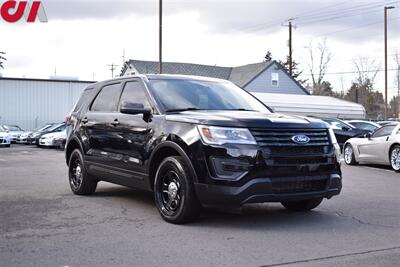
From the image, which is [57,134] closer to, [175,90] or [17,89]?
[17,89]

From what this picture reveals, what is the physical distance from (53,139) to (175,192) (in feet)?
67.8

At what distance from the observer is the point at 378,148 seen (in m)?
14.3

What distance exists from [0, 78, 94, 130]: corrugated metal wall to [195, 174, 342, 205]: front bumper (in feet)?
116

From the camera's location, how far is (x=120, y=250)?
537 centimetres

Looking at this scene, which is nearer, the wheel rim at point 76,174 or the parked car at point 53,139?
the wheel rim at point 76,174

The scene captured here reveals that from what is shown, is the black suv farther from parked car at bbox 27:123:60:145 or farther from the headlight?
parked car at bbox 27:123:60:145

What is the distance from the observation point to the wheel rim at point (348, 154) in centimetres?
1566

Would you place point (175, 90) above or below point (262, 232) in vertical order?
above

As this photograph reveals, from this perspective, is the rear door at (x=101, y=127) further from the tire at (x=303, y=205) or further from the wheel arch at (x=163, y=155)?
the tire at (x=303, y=205)

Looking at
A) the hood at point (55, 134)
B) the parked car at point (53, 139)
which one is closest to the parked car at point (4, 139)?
the parked car at point (53, 139)

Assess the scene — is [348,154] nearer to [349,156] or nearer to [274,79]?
[349,156]

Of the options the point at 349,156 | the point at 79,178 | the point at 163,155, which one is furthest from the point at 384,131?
the point at 163,155

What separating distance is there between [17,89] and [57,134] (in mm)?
14930

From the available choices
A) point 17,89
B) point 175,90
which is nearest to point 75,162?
point 175,90
